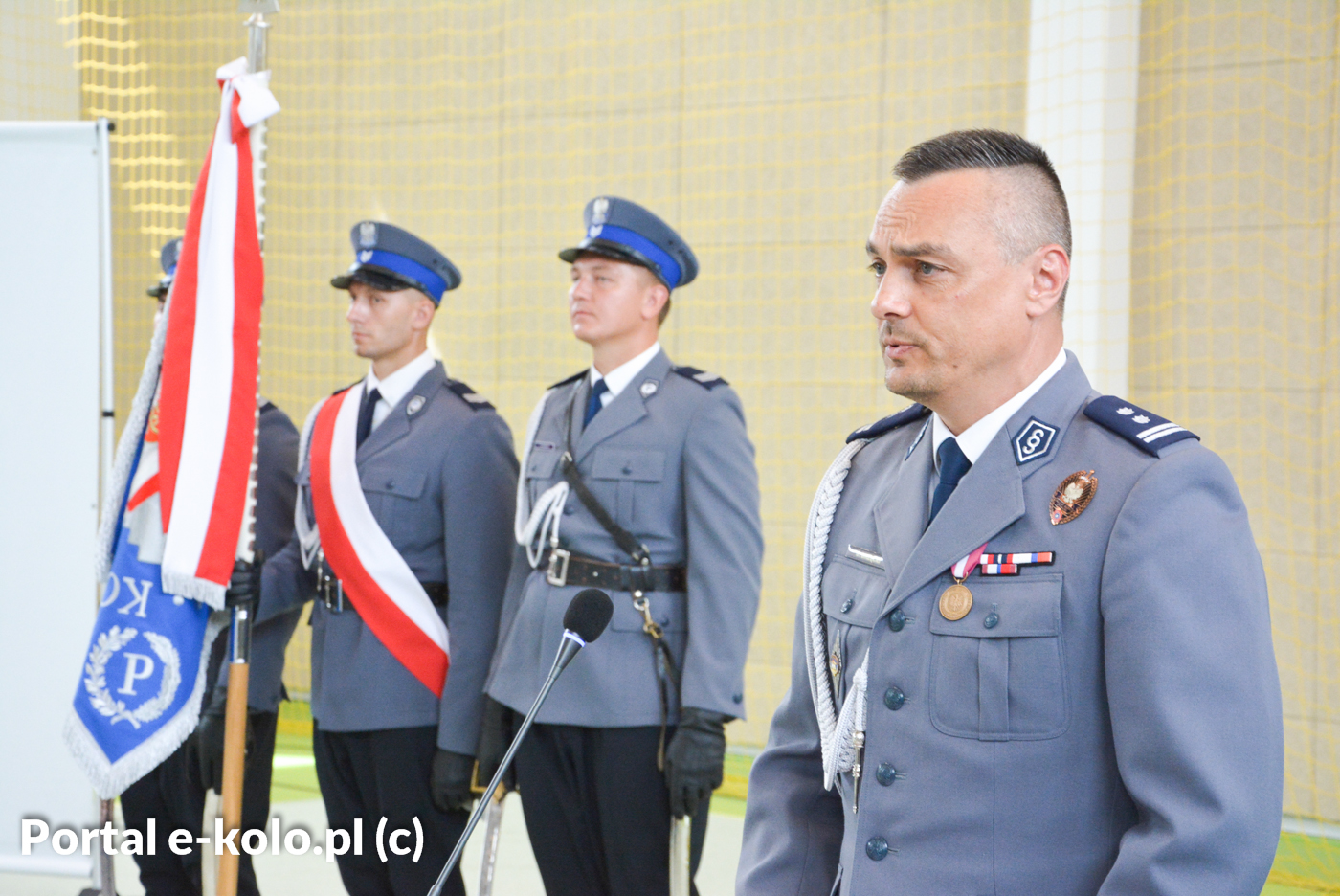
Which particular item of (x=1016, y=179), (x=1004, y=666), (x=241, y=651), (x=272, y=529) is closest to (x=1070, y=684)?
(x=1004, y=666)

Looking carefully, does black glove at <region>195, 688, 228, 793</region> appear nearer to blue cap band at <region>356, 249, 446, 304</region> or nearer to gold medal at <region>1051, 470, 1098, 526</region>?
blue cap band at <region>356, 249, 446, 304</region>

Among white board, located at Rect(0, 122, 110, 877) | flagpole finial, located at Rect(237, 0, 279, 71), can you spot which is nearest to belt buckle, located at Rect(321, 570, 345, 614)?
white board, located at Rect(0, 122, 110, 877)

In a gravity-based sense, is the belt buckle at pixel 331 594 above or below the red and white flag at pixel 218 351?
below

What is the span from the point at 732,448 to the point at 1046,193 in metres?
1.16

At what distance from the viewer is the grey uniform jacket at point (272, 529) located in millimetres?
2543

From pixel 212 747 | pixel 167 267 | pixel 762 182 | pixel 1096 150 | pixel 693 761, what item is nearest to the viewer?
pixel 693 761

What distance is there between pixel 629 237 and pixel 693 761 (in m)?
0.96

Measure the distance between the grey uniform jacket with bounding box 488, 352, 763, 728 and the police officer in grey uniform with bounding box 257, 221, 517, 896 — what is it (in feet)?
0.43

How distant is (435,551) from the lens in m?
2.38

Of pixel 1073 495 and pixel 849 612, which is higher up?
pixel 1073 495

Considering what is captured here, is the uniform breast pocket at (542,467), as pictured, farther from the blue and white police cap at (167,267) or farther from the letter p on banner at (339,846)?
the blue and white police cap at (167,267)

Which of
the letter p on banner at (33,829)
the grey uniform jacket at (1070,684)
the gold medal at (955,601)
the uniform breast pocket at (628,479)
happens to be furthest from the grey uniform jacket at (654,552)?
the letter p on banner at (33,829)

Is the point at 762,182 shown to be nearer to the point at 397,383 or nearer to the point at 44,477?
the point at 397,383

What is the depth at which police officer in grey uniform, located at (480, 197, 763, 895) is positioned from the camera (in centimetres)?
204
